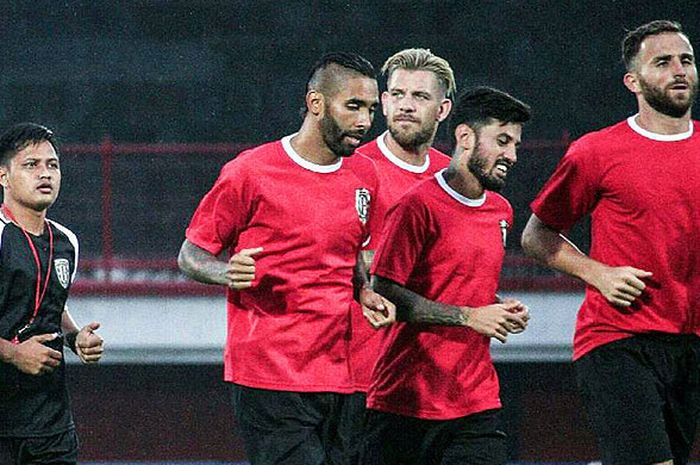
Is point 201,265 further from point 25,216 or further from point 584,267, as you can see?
point 584,267

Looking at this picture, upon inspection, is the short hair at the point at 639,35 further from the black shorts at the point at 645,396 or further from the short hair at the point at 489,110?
the black shorts at the point at 645,396

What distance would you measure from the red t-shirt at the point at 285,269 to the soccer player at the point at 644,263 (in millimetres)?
690

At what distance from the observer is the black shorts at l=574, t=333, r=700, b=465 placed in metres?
3.90

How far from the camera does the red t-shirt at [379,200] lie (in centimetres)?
438

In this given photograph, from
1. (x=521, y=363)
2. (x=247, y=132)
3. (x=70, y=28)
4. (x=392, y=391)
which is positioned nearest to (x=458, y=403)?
(x=392, y=391)

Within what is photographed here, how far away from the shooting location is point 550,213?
417 cm

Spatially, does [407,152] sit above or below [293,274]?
above

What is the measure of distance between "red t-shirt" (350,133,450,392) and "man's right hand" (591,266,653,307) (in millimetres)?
655

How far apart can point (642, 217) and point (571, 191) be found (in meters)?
0.24

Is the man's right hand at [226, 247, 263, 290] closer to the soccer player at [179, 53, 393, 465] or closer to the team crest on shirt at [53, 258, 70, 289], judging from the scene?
the soccer player at [179, 53, 393, 465]

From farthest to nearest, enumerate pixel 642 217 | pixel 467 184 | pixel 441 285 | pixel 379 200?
pixel 379 200
pixel 467 184
pixel 441 285
pixel 642 217

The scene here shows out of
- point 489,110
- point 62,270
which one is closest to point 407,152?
point 489,110

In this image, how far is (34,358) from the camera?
13.5 ft

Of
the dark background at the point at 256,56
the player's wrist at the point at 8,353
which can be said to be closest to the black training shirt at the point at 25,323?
the player's wrist at the point at 8,353
